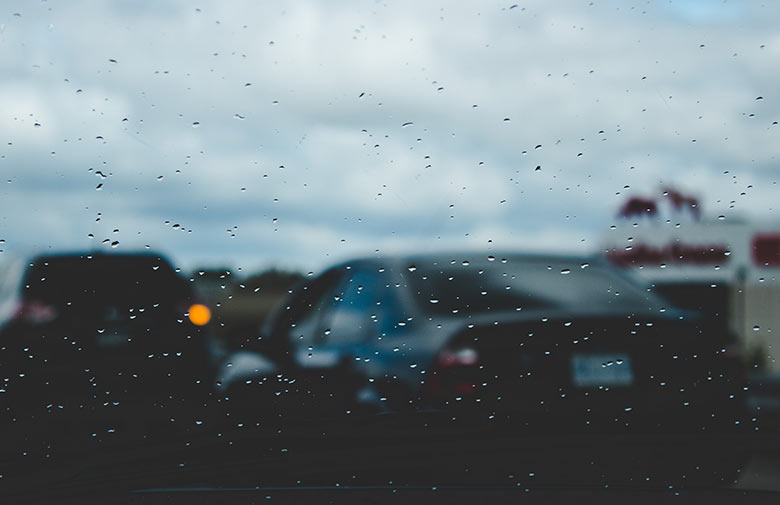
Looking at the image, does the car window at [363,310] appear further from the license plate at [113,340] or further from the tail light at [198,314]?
the license plate at [113,340]

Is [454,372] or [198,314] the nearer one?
[198,314]

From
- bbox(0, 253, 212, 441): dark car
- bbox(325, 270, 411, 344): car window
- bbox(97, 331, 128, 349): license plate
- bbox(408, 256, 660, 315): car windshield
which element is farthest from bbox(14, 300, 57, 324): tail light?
bbox(408, 256, 660, 315): car windshield

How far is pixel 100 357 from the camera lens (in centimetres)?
274

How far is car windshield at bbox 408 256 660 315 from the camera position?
8.79 feet

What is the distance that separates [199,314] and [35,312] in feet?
1.86

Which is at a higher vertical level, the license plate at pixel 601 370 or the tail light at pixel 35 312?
the tail light at pixel 35 312

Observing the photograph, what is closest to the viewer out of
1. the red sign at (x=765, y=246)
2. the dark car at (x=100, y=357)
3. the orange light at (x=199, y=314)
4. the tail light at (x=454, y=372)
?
the orange light at (x=199, y=314)

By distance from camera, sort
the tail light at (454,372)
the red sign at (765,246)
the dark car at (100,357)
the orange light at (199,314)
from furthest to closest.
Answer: the tail light at (454,372)
the red sign at (765,246)
the dark car at (100,357)
the orange light at (199,314)

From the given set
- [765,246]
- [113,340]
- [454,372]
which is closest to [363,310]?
[454,372]

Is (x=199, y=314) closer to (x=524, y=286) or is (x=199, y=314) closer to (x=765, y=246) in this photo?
(x=524, y=286)

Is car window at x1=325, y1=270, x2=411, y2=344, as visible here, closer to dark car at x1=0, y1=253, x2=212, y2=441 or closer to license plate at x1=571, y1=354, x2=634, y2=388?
dark car at x1=0, y1=253, x2=212, y2=441

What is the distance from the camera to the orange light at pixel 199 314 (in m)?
2.54

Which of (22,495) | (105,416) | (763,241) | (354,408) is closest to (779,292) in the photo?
(763,241)

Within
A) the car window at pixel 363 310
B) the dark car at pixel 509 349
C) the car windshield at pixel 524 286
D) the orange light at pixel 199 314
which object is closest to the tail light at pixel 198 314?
the orange light at pixel 199 314
